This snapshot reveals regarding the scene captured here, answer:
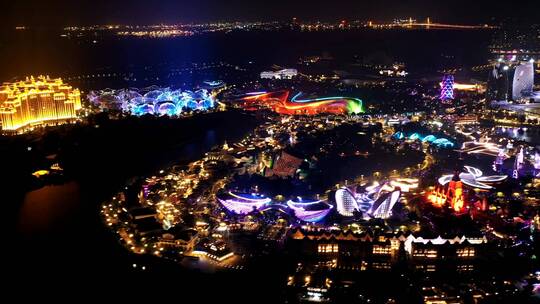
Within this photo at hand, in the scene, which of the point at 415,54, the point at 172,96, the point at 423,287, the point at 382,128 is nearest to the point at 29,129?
the point at 172,96

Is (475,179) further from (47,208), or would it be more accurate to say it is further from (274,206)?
(47,208)

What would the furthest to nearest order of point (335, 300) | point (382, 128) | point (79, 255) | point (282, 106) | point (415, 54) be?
1. point (415, 54)
2. point (282, 106)
3. point (382, 128)
4. point (79, 255)
5. point (335, 300)

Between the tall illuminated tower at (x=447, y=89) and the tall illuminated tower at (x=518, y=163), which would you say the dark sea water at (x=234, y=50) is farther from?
the tall illuminated tower at (x=518, y=163)

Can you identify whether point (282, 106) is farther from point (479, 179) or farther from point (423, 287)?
point (423, 287)

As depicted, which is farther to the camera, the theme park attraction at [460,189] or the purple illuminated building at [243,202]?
the purple illuminated building at [243,202]

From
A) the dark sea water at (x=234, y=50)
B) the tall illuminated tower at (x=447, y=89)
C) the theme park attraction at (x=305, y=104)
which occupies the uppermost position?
the dark sea water at (x=234, y=50)

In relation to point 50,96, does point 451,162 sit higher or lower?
lower

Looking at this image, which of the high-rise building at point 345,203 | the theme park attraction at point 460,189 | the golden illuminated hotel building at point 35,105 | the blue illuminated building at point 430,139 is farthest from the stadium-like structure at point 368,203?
the golden illuminated hotel building at point 35,105
